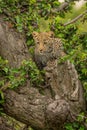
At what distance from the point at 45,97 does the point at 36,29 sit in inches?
47.8

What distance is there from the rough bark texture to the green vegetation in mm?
102

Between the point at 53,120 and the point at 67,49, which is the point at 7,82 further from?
the point at 67,49

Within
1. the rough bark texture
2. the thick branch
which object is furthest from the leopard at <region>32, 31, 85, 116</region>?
the thick branch

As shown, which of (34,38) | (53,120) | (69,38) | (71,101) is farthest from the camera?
(69,38)

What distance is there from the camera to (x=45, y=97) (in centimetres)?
464

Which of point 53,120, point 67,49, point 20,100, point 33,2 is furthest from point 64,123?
point 33,2

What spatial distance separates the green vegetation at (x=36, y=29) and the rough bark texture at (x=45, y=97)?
0.33 feet

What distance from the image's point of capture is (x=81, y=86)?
16.2 feet

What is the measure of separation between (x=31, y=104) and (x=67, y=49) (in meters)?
1.18

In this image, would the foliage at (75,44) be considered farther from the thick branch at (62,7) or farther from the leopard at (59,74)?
the thick branch at (62,7)

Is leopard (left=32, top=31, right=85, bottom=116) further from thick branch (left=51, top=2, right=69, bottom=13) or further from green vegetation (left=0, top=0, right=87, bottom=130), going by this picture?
thick branch (left=51, top=2, right=69, bottom=13)

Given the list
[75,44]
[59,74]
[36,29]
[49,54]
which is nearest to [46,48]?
[49,54]

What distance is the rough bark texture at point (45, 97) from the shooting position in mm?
4457

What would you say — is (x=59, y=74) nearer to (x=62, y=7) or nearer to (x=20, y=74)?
(x=20, y=74)
